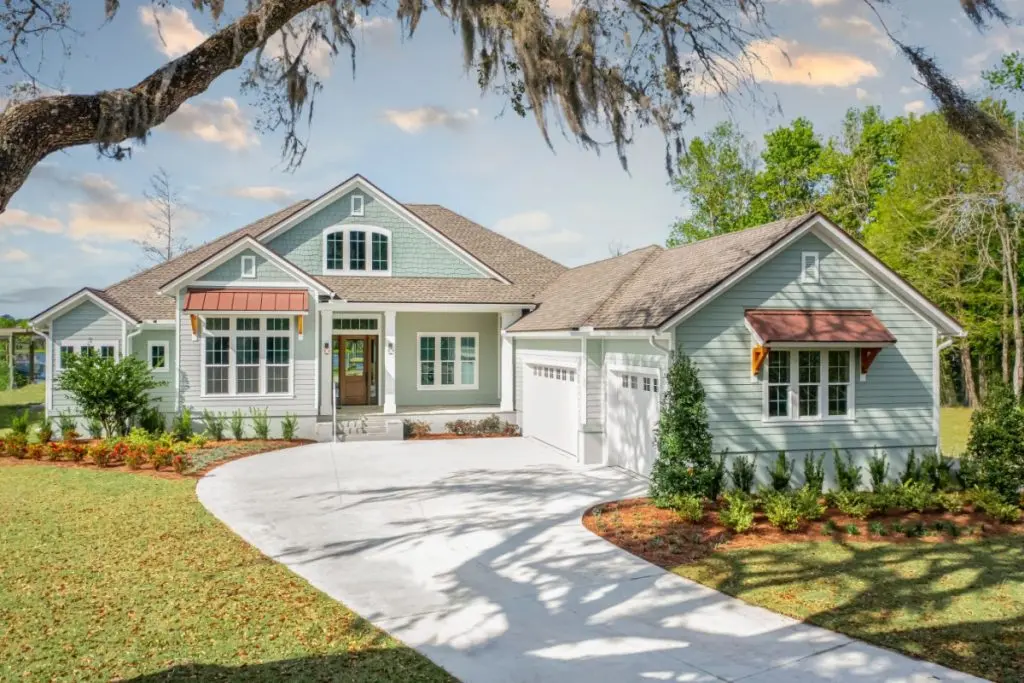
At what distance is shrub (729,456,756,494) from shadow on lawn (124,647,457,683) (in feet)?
24.8

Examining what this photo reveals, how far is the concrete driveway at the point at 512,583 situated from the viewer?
19.4ft

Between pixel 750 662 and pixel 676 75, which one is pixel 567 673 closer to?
pixel 750 662

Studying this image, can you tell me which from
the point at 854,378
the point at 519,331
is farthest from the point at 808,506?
the point at 519,331

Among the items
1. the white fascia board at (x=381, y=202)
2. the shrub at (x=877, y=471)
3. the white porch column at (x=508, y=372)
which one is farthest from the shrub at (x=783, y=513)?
the white fascia board at (x=381, y=202)

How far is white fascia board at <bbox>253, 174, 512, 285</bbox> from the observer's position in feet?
68.4

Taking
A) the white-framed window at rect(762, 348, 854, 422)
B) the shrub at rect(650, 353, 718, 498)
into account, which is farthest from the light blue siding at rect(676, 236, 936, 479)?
the shrub at rect(650, 353, 718, 498)

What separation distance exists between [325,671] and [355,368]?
17332 mm

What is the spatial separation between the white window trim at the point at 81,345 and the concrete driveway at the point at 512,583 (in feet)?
25.2

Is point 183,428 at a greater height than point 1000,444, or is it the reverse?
point 1000,444

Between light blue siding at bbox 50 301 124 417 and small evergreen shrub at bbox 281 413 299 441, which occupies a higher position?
light blue siding at bbox 50 301 124 417

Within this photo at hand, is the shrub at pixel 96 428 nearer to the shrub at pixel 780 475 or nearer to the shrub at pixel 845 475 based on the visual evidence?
the shrub at pixel 780 475

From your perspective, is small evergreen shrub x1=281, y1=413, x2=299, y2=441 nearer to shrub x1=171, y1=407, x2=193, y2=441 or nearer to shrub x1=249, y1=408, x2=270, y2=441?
shrub x1=249, y1=408, x2=270, y2=441

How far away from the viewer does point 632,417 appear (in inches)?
559

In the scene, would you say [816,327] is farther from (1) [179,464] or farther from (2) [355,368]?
(2) [355,368]
